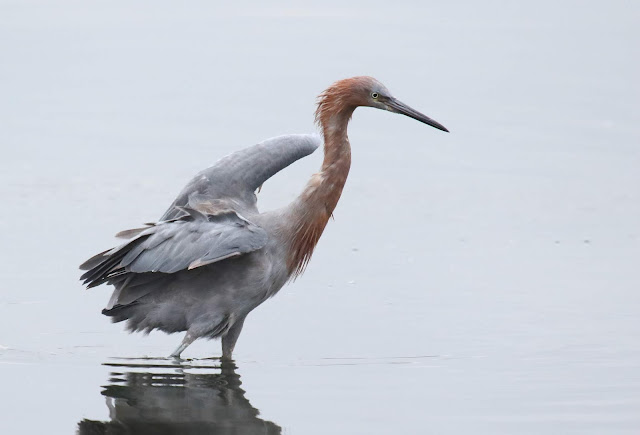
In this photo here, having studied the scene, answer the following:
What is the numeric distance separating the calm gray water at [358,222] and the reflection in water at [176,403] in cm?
2


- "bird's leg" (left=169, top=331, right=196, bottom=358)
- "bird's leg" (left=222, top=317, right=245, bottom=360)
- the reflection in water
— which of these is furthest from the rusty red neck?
the reflection in water

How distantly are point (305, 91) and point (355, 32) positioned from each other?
7.84 feet

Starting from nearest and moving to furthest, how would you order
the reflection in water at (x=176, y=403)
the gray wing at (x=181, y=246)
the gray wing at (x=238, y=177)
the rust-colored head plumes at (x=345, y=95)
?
the reflection in water at (x=176, y=403) → the gray wing at (x=181, y=246) → the rust-colored head plumes at (x=345, y=95) → the gray wing at (x=238, y=177)

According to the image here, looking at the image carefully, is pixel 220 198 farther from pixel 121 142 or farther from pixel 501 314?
pixel 121 142

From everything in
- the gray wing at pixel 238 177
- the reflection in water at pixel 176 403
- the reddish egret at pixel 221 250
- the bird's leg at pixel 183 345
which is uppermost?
the gray wing at pixel 238 177

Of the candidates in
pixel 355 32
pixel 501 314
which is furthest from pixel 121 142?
pixel 501 314

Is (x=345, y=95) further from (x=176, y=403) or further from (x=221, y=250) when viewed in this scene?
(x=176, y=403)

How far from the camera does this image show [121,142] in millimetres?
13656

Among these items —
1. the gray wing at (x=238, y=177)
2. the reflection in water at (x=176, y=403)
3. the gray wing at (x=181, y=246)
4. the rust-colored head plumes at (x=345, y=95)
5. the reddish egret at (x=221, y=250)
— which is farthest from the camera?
the gray wing at (x=238, y=177)

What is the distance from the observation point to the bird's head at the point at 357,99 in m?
8.69

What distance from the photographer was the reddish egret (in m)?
8.36

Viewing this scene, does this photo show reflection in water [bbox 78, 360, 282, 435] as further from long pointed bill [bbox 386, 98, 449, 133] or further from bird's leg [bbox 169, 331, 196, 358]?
long pointed bill [bbox 386, 98, 449, 133]

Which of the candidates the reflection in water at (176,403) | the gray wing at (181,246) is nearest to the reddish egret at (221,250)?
the gray wing at (181,246)

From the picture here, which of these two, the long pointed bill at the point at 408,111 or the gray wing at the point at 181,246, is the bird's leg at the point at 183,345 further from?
the long pointed bill at the point at 408,111
